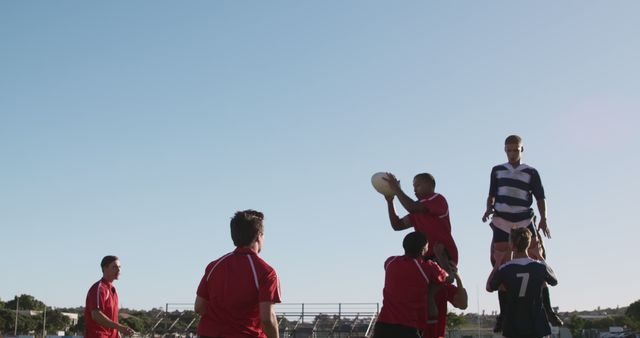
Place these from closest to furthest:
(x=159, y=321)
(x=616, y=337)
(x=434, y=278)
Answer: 1. (x=434, y=278)
2. (x=159, y=321)
3. (x=616, y=337)

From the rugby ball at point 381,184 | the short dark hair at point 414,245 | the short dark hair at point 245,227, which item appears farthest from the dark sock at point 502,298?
the short dark hair at point 245,227

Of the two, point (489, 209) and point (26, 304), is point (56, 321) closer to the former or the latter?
point (26, 304)

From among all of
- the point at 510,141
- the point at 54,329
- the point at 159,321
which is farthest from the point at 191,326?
the point at 54,329

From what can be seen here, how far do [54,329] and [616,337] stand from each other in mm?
102026

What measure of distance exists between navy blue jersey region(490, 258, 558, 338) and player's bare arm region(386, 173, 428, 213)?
1.26 meters

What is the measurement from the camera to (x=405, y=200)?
8.94 meters

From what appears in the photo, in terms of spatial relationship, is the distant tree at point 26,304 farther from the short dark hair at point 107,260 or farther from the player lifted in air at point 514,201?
the player lifted in air at point 514,201

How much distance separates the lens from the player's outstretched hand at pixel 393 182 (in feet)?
30.2

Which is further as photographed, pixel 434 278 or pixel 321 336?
pixel 321 336

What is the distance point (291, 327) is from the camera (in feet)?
169

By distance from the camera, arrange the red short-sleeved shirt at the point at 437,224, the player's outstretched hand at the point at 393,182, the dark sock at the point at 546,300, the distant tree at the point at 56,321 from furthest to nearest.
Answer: the distant tree at the point at 56,321, the player's outstretched hand at the point at 393,182, the red short-sleeved shirt at the point at 437,224, the dark sock at the point at 546,300

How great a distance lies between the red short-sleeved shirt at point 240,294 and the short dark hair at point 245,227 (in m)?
0.09

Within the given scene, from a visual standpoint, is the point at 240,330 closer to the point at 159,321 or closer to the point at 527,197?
the point at 527,197

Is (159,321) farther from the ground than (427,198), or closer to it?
closer to it
